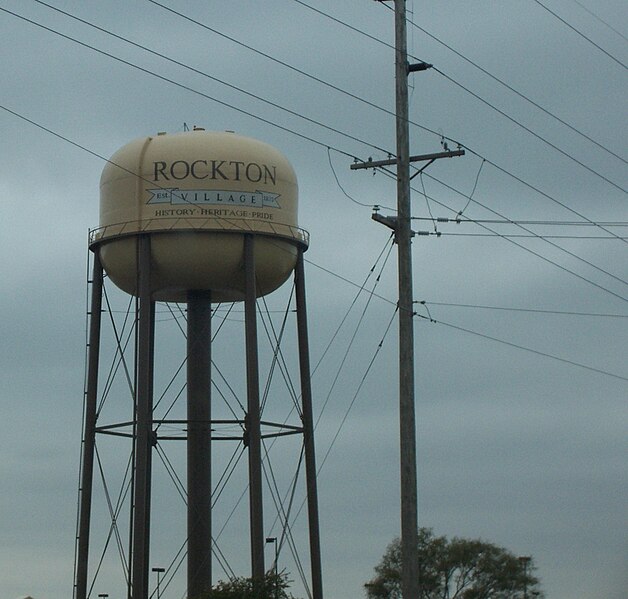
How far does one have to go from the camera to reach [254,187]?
42281 millimetres

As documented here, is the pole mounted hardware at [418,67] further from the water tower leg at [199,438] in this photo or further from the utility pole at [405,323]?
the water tower leg at [199,438]

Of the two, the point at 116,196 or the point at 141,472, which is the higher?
the point at 116,196

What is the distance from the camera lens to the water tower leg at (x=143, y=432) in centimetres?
4072

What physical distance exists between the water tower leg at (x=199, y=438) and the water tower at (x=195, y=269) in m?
0.02

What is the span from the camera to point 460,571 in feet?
244

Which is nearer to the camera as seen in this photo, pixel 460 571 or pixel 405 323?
pixel 405 323

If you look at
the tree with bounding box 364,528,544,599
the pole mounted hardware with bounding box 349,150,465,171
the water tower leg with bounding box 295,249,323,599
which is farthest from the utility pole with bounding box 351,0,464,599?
the tree with bounding box 364,528,544,599

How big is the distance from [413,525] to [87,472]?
13604 millimetres

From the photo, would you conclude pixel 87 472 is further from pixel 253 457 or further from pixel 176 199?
pixel 176 199

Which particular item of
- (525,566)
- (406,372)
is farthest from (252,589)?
(525,566)

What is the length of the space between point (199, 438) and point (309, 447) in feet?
9.18

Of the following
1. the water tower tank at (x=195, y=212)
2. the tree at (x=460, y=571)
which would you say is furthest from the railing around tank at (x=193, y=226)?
the tree at (x=460, y=571)

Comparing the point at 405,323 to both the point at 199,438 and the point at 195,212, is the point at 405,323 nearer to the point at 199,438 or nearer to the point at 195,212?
the point at 195,212

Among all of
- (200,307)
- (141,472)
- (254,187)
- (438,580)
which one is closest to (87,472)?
(141,472)
